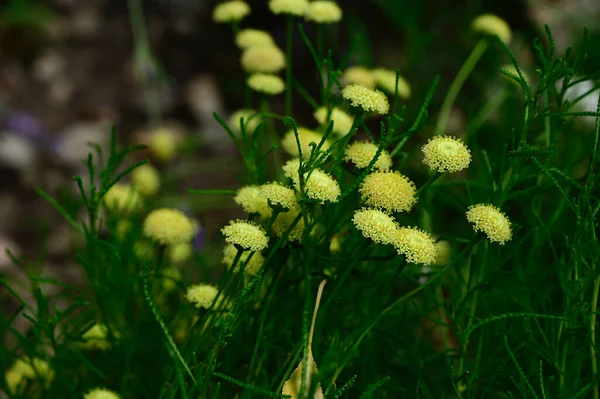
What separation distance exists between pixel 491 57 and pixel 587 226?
1.40 m

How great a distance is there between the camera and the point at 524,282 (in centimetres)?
79

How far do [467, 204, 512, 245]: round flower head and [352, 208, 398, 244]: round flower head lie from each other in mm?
81

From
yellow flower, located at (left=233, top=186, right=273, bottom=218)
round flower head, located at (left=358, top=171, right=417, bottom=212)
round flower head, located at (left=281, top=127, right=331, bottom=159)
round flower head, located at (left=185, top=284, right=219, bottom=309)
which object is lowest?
round flower head, located at (left=185, top=284, right=219, bottom=309)

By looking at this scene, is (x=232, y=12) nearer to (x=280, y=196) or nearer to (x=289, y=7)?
(x=289, y=7)

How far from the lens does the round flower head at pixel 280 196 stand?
64cm

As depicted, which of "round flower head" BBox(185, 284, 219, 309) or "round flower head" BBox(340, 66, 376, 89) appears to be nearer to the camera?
"round flower head" BBox(185, 284, 219, 309)

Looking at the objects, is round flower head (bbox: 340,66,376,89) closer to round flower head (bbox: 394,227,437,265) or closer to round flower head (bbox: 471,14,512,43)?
round flower head (bbox: 471,14,512,43)

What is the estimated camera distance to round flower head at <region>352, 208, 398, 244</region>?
0.61 metres

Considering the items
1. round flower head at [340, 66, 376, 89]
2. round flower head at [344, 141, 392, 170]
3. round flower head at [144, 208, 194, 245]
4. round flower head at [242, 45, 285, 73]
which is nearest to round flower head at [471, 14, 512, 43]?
round flower head at [340, 66, 376, 89]

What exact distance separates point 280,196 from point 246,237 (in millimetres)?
49

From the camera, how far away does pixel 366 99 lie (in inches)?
27.0

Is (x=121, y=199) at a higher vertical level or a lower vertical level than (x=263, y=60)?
lower

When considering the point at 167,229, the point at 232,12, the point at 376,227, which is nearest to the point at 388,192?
the point at 376,227

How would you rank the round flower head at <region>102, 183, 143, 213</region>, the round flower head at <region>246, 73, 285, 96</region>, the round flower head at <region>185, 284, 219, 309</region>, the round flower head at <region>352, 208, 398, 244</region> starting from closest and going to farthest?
the round flower head at <region>352, 208, 398, 244</region>, the round flower head at <region>185, 284, 219, 309</region>, the round flower head at <region>246, 73, 285, 96</region>, the round flower head at <region>102, 183, 143, 213</region>
